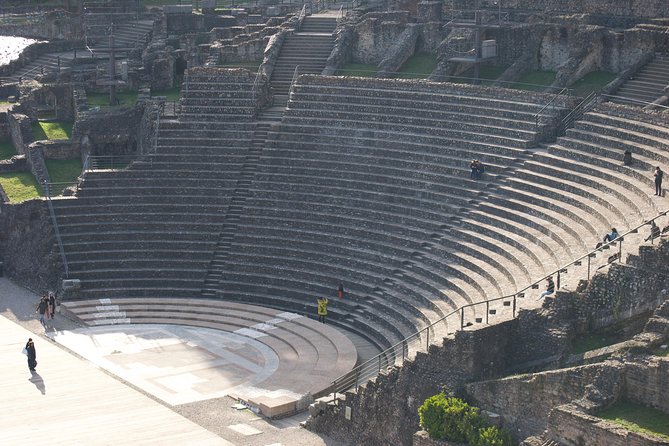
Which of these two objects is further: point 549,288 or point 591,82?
point 591,82

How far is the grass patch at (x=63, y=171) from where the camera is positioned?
47.8 m

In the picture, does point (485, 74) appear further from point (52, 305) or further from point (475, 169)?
point (52, 305)

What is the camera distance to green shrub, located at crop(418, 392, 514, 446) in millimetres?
27062

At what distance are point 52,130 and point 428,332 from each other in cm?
2546

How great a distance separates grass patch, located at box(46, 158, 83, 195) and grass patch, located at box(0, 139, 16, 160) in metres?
2.76

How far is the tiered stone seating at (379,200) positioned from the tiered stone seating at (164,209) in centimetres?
138

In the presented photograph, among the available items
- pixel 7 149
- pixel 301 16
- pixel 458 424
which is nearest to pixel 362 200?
pixel 301 16

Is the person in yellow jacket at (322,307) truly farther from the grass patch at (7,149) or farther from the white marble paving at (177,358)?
the grass patch at (7,149)

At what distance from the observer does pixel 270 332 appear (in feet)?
129

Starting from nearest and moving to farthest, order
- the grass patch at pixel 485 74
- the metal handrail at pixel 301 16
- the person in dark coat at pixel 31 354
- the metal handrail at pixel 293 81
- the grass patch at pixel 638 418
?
1. the grass patch at pixel 638 418
2. the person in dark coat at pixel 31 354
3. the grass patch at pixel 485 74
4. the metal handrail at pixel 293 81
5. the metal handrail at pixel 301 16

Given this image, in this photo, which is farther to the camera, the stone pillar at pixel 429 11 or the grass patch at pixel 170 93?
the grass patch at pixel 170 93

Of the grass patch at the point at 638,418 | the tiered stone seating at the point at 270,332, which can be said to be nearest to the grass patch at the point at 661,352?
the grass patch at the point at 638,418

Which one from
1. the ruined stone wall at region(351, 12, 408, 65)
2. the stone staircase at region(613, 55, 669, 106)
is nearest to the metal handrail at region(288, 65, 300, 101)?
the ruined stone wall at region(351, 12, 408, 65)

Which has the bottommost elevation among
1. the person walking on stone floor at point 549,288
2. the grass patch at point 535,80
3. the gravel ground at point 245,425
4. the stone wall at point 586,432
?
the gravel ground at point 245,425
